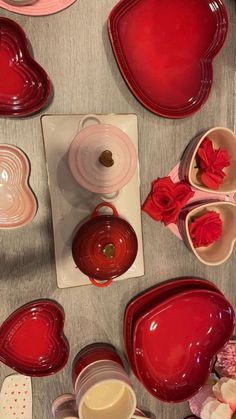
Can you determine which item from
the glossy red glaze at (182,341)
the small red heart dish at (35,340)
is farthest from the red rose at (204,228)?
the small red heart dish at (35,340)

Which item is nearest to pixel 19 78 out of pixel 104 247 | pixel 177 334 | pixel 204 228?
pixel 104 247

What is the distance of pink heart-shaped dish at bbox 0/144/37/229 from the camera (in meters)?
0.88

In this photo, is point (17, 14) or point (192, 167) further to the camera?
point (192, 167)

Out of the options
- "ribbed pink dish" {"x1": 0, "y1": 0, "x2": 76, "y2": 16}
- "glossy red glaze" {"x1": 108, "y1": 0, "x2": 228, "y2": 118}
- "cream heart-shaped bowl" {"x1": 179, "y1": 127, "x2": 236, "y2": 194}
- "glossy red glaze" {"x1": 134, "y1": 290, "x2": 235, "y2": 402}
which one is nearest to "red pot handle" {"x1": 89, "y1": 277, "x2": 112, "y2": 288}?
"glossy red glaze" {"x1": 134, "y1": 290, "x2": 235, "y2": 402}

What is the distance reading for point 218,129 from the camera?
0.98 metres

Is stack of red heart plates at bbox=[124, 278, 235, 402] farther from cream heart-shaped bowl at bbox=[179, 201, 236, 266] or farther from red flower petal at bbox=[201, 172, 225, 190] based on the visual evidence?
red flower petal at bbox=[201, 172, 225, 190]

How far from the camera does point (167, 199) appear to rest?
100cm

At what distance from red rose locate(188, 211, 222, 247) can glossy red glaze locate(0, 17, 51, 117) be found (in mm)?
432

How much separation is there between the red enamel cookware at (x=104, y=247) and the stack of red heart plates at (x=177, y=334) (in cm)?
14

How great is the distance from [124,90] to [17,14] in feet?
0.89

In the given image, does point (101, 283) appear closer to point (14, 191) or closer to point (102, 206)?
point (102, 206)

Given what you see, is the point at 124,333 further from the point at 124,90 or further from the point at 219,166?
the point at 124,90

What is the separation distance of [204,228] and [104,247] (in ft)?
0.87

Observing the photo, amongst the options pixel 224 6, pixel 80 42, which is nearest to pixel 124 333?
pixel 80 42
